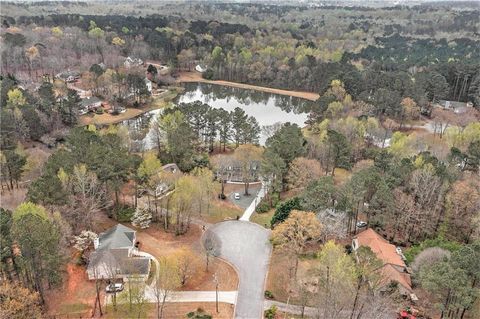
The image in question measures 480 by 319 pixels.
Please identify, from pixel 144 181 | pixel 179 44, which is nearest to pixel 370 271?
pixel 144 181

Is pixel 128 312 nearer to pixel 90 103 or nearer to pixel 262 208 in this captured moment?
pixel 262 208

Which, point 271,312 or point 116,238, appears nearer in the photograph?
point 271,312

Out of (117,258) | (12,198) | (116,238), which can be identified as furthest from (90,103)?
(117,258)

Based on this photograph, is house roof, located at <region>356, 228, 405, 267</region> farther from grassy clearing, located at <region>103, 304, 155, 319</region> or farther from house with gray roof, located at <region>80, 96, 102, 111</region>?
house with gray roof, located at <region>80, 96, 102, 111</region>

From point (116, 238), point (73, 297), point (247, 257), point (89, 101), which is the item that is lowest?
point (73, 297)

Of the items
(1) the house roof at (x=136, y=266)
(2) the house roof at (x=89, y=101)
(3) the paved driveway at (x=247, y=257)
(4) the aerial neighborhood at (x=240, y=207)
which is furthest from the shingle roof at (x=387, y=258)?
(2) the house roof at (x=89, y=101)

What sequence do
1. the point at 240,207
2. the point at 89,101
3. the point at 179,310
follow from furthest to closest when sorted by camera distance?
1. the point at 89,101
2. the point at 240,207
3. the point at 179,310
